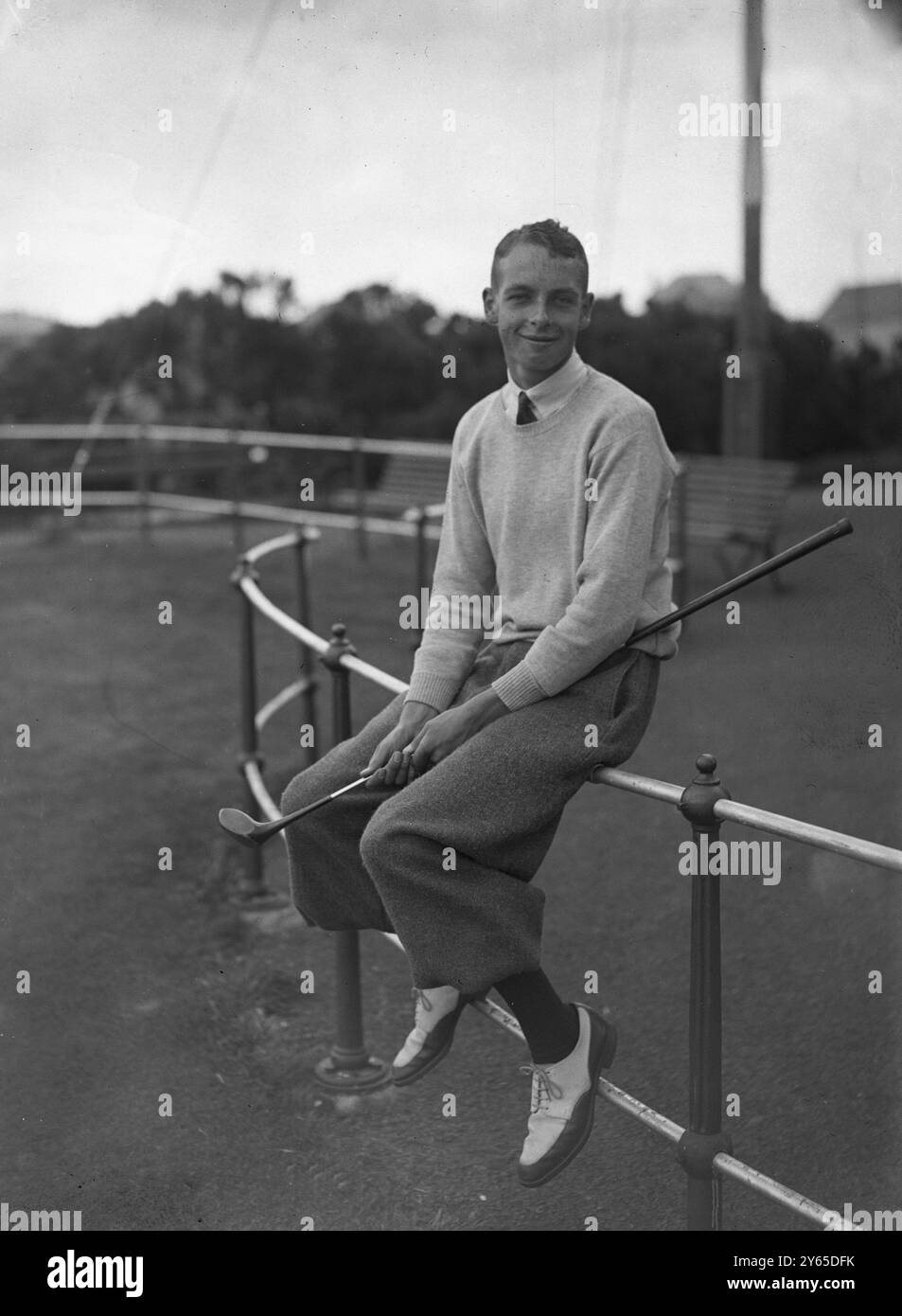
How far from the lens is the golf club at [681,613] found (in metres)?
2.15

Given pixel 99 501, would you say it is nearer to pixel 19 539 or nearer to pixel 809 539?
pixel 19 539

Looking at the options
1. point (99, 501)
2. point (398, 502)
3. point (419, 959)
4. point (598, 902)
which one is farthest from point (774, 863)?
point (99, 501)

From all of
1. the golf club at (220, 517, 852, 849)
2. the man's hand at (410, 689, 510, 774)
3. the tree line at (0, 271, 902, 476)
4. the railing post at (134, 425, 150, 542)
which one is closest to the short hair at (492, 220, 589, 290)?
the golf club at (220, 517, 852, 849)

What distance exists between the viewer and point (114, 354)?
501 inches

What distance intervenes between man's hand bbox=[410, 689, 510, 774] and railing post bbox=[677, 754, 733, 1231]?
0.36m

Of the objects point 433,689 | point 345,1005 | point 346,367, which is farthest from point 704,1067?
point 346,367

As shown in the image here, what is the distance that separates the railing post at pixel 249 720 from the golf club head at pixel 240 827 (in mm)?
1528

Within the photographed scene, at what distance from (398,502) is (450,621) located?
21.6ft

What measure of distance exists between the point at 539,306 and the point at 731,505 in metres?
5.42

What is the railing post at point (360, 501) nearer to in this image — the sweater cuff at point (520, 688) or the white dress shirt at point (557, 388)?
the white dress shirt at point (557, 388)

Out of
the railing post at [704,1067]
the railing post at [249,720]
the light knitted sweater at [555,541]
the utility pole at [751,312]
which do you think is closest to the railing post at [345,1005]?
the light knitted sweater at [555,541]

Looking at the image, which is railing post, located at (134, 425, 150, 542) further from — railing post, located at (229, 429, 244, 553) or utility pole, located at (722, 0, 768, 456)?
utility pole, located at (722, 0, 768, 456)

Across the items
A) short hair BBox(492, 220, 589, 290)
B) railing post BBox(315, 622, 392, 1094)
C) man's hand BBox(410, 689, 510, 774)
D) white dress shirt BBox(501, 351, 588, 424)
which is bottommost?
railing post BBox(315, 622, 392, 1094)

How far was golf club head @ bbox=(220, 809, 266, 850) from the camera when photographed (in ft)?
9.68
